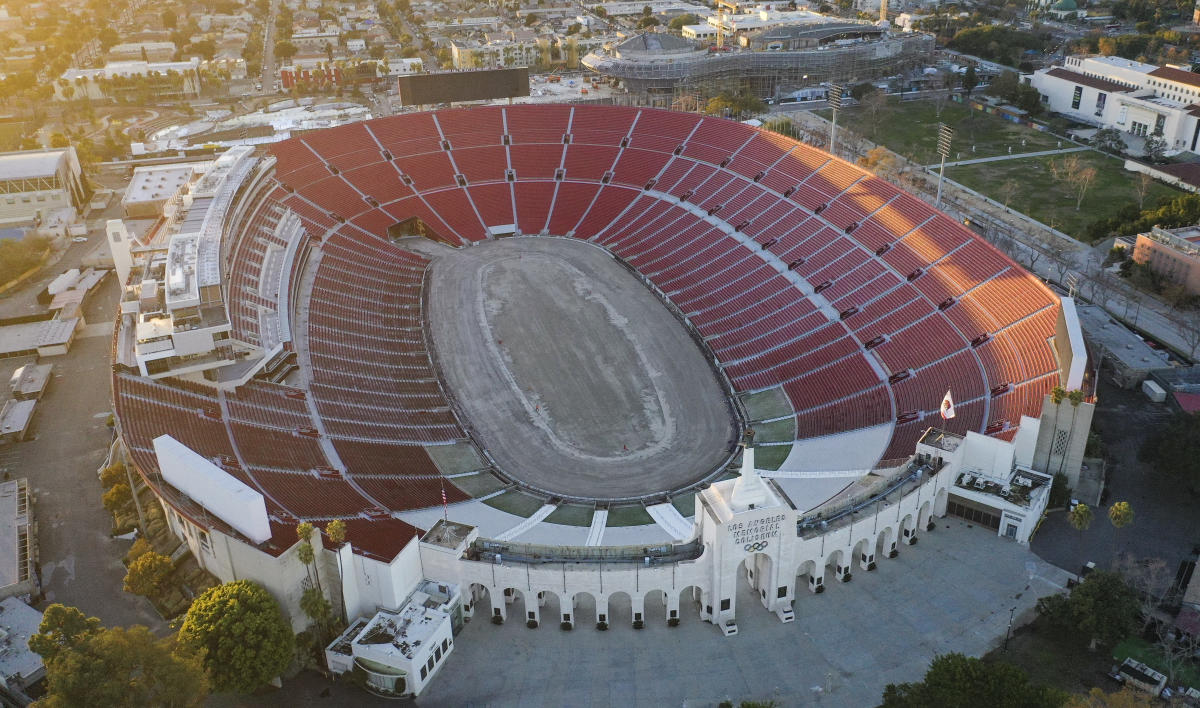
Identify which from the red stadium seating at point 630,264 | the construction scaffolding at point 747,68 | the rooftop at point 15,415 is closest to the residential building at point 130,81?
the construction scaffolding at point 747,68

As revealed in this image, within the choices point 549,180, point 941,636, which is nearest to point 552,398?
point 941,636

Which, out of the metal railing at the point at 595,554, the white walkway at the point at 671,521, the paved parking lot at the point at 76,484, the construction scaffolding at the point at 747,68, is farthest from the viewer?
the construction scaffolding at the point at 747,68

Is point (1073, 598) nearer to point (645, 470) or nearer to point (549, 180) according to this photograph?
point (645, 470)

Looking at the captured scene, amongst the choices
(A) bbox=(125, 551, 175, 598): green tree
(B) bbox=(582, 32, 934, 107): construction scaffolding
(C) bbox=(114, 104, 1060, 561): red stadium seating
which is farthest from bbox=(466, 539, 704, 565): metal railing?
(B) bbox=(582, 32, 934, 107): construction scaffolding

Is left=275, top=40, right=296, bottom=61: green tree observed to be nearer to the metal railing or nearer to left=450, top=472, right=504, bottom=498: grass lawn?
left=450, top=472, right=504, bottom=498: grass lawn

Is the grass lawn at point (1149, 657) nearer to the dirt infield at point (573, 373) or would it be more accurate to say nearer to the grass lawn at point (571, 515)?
the dirt infield at point (573, 373)

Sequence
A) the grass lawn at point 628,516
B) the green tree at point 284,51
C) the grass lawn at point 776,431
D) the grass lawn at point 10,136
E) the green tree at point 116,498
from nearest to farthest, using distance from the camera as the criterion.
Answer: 1. the grass lawn at point 628,516
2. the green tree at point 116,498
3. the grass lawn at point 776,431
4. the grass lawn at point 10,136
5. the green tree at point 284,51

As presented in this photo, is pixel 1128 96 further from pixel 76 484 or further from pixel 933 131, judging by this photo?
pixel 76 484
